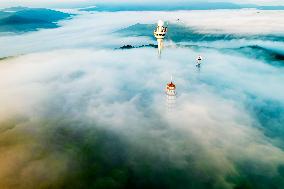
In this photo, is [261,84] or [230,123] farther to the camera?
[261,84]

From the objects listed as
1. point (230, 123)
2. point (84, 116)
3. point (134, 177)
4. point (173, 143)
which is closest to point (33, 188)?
point (134, 177)

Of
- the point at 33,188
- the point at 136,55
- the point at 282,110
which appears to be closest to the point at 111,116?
the point at 33,188

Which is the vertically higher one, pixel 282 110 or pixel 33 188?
pixel 33 188

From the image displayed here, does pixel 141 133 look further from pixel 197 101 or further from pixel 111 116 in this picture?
pixel 197 101

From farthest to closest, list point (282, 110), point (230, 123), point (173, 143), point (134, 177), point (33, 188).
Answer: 1. point (282, 110)
2. point (230, 123)
3. point (173, 143)
4. point (134, 177)
5. point (33, 188)

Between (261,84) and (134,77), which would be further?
(134,77)

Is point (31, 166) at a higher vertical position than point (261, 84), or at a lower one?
higher

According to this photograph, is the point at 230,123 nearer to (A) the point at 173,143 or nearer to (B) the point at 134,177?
(A) the point at 173,143

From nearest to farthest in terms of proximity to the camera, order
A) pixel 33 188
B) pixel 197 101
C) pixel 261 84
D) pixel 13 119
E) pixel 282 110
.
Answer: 1. pixel 33 188
2. pixel 13 119
3. pixel 282 110
4. pixel 197 101
5. pixel 261 84

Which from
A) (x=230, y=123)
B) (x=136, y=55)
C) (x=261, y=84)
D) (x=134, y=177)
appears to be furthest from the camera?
(x=136, y=55)
